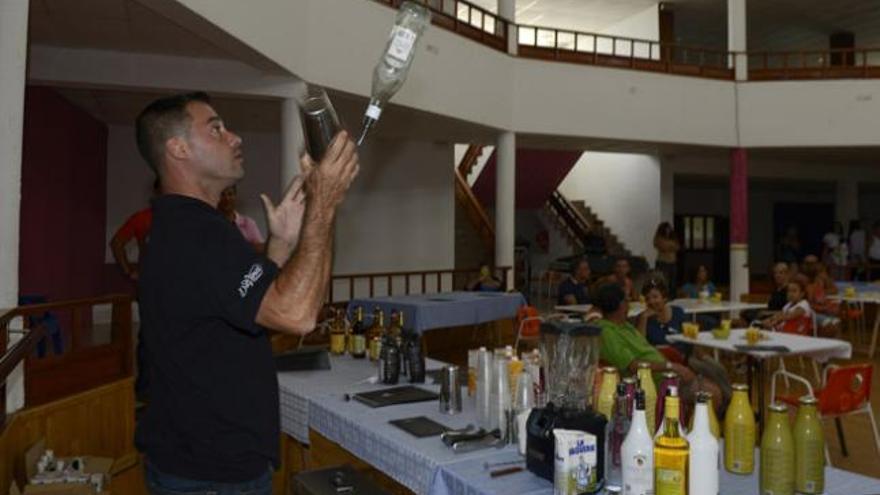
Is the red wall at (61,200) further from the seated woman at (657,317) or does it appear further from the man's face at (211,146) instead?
the man's face at (211,146)

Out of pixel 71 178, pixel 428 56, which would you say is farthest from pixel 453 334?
pixel 71 178

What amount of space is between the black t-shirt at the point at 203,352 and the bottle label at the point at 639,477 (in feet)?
2.72

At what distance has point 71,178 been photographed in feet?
25.7

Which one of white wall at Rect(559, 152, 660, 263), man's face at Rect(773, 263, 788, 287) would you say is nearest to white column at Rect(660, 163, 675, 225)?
white wall at Rect(559, 152, 660, 263)

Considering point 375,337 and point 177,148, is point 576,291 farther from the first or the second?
point 177,148

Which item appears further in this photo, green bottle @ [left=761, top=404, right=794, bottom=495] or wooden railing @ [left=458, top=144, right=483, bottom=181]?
wooden railing @ [left=458, top=144, right=483, bottom=181]

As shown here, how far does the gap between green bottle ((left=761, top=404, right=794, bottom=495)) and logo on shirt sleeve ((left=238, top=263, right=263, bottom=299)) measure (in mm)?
1291

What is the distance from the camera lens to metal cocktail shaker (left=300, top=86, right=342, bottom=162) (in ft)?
5.22

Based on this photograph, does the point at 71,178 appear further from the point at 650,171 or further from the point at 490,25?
the point at 650,171

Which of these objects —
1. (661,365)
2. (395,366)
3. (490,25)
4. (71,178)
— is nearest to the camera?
(395,366)

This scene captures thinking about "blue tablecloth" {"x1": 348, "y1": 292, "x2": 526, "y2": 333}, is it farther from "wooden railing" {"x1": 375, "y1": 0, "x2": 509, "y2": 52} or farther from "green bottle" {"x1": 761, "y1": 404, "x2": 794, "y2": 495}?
"green bottle" {"x1": 761, "y1": 404, "x2": 794, "y2": 495}

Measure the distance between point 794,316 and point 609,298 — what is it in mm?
2958

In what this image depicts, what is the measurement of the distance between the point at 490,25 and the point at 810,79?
19.4 feet

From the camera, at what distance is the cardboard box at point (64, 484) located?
265 centimetres
